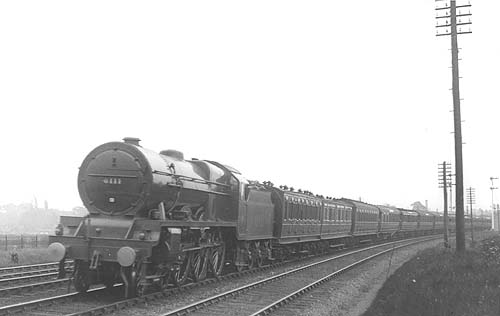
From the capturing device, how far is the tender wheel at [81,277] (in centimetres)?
1165

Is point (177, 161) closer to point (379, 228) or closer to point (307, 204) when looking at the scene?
point (307, 204)

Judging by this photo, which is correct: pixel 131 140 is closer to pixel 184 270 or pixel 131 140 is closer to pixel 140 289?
pixel 140 289

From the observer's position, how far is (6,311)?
9461mm

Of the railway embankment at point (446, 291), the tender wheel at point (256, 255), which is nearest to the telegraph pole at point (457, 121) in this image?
the railway embankment at point (446, 291)

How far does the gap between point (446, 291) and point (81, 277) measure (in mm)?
8237

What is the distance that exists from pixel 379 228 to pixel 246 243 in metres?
29.3

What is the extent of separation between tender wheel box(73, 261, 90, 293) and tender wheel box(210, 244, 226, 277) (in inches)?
160

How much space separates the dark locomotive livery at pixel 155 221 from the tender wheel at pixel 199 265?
0.09ft

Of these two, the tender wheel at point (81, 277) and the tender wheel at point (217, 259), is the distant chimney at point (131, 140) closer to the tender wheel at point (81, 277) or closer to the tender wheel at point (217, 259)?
the tender wheel at point (81, 277)

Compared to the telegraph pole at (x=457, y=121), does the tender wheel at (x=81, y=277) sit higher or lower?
lower

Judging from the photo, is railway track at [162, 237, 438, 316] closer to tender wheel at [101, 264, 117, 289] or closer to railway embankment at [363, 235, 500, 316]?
railway embankment at [363, 235, 500, 316]

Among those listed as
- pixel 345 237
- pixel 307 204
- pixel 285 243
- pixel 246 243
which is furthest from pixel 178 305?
pixel 345 237

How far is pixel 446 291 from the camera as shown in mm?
11180

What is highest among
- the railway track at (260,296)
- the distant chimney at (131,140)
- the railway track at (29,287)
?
the distant chimney at (131,140)
